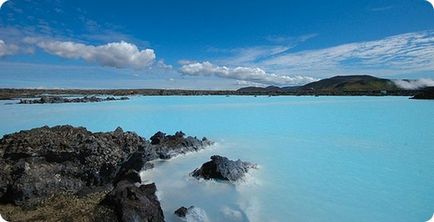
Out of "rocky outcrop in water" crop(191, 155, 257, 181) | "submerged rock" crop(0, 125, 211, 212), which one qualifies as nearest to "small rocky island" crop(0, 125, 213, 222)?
"submerged rock" crop(0, 125, 211, 212)

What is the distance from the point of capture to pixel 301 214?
605 centimetres

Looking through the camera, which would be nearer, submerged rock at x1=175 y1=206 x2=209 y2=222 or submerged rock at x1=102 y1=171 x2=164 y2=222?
submerged rock at x1=102 y1=171 x2=164 y2=222

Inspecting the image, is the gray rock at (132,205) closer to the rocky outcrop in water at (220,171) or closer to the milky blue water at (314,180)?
the milky blue water at (314,180)

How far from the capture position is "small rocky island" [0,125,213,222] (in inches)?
191

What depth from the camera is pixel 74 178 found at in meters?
6.46

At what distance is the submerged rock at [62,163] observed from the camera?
573cm

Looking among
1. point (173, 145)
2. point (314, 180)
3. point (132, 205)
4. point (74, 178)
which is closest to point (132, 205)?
point (132, 205)

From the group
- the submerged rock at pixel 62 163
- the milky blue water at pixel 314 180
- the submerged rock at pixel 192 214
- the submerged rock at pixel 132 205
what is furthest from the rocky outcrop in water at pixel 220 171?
the submerged rock at pixel 132 205

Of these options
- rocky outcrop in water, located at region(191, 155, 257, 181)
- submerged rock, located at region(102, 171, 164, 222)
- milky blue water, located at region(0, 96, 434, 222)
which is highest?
submerged rock, located at region(102, 171, 164, 222)

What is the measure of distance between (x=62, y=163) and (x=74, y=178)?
36 centimetres

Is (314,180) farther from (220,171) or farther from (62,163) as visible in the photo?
(62,163)

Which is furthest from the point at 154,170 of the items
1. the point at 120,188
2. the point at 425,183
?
the point at 425,183

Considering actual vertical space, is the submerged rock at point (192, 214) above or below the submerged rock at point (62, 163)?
below

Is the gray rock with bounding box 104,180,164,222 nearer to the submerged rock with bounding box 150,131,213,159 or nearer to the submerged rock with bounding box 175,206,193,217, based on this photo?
the submerged rock with bounding box 175,206,193,217
